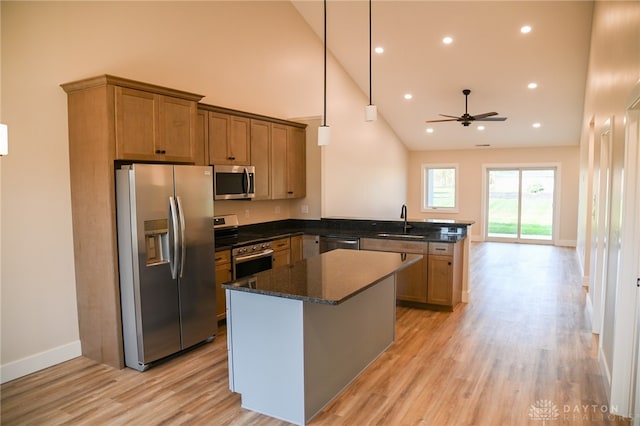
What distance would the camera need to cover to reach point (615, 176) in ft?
10.8

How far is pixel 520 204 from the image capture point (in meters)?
11.3

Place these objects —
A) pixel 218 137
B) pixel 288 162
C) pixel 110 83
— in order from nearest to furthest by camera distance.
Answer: pixel 110 83 → pixel 218 137 → pixel 288 162

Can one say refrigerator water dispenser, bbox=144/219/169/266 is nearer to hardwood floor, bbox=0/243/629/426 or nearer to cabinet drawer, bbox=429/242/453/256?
hardwood floor, bbox=0/243/629/426

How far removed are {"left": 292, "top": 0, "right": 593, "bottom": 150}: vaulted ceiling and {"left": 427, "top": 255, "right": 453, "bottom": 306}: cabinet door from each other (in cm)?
370

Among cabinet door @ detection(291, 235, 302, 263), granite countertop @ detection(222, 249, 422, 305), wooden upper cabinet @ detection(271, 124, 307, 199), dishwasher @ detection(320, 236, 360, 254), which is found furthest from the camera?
wooden upper cabinet @ detection(271, 124, 307, 199)

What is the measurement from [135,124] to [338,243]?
3100 millimetres

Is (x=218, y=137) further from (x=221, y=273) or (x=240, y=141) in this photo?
(x=221, y=273)

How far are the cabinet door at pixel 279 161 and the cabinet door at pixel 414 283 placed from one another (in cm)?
203

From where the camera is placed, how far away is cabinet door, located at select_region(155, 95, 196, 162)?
3.96 metres

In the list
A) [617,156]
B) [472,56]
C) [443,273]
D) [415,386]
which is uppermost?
[472,56]

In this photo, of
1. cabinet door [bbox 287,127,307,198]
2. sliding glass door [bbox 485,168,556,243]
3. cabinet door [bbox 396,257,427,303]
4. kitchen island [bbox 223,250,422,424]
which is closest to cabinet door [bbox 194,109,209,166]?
cabinet door [bbox 287,127,307,198]

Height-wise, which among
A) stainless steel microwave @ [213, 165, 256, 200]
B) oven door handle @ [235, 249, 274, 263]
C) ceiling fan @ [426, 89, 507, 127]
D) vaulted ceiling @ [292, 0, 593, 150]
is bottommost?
oven door handle @ [235, 249, 274, 263]

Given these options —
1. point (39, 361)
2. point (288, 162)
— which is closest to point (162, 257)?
point (39, 361)

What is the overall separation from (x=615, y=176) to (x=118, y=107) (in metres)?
3.98
